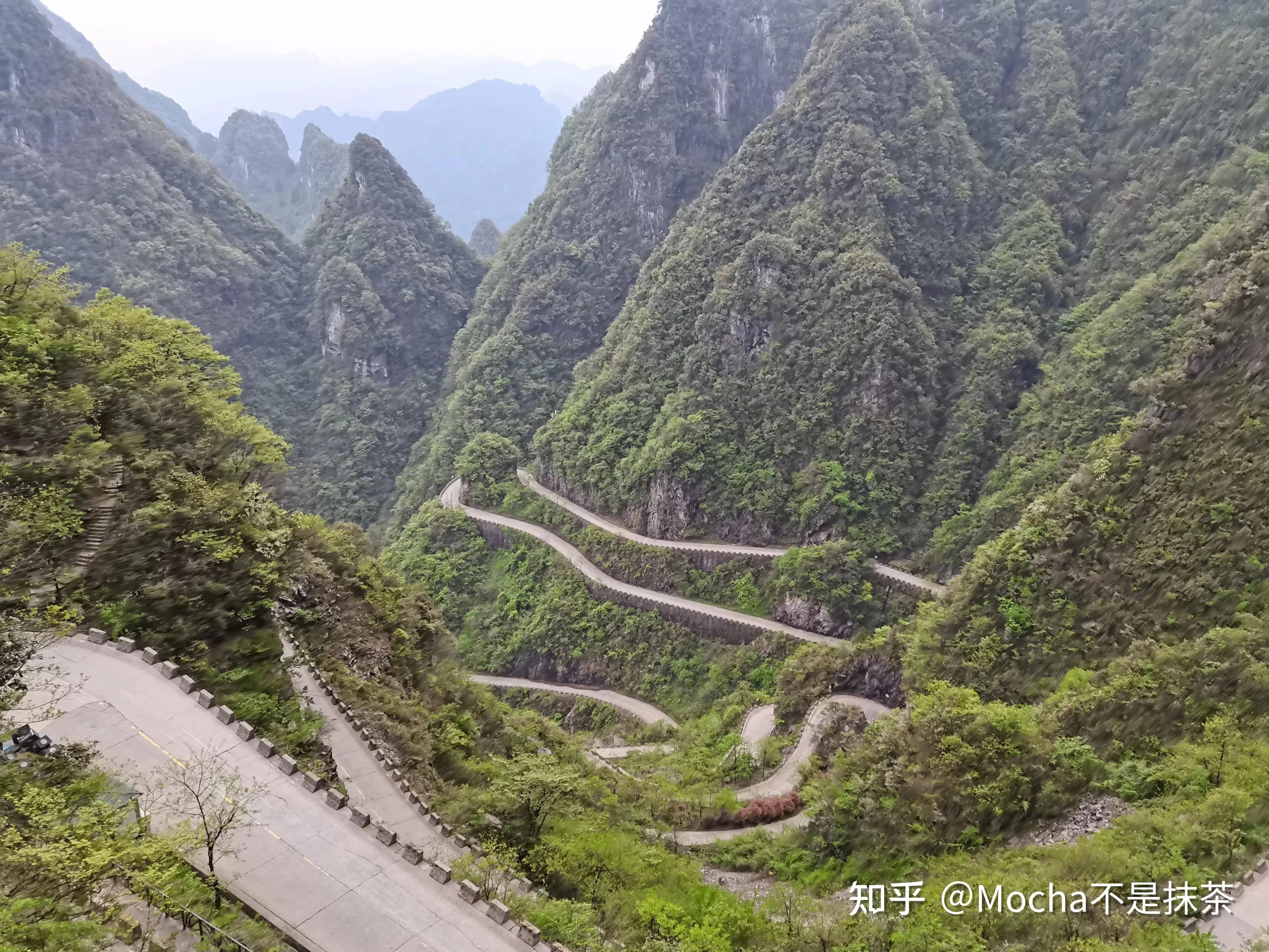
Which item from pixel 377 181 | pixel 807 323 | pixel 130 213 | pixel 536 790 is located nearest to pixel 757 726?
pixel 536 790

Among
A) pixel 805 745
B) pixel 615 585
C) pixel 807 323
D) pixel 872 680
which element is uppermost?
pixel 807 323

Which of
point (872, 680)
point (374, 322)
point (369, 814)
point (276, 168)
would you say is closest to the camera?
point (369, 814)

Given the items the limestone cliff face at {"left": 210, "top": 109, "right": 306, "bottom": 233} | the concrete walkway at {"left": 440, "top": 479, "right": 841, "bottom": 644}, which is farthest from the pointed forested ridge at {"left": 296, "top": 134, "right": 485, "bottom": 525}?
the limestone cliff face at {"left": 210, "top": 109, "right": 306, "bottom": 233}

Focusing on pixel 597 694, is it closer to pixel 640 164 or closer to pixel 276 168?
→ pixel 640 164

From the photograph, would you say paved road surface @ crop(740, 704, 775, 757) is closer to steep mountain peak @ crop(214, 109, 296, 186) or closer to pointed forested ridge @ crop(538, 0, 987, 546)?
pointed forested ridge @ crop(538, 0, 987, 546)

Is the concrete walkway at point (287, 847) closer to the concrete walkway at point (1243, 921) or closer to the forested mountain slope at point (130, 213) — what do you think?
the concrete walkway at point (1243, 921)

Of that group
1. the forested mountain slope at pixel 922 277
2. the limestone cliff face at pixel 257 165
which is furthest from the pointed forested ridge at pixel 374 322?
the limestone cliff face at pixel 257 165

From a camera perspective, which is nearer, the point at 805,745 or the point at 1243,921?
the point at 1243,921
